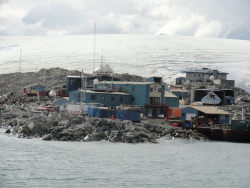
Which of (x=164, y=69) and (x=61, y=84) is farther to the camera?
(x=164, y=69)

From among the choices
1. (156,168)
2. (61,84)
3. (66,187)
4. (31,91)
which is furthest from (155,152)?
(61,84)

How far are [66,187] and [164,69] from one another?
8402 centimetres

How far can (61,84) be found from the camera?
241 ft

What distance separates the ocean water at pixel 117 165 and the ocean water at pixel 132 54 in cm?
6239

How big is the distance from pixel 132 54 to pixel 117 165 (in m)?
91.6

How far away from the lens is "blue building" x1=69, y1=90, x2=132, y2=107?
4713 cm

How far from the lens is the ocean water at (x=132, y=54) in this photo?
99.9 m

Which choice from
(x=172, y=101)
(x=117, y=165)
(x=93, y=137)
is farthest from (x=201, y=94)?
(x=117, y=165)

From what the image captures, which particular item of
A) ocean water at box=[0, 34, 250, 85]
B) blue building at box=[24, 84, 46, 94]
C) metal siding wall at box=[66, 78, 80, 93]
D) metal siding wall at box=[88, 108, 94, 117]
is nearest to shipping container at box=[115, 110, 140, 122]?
metal siding wall at box=[88, 108, 94, 117]

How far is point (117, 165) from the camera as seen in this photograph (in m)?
23.1

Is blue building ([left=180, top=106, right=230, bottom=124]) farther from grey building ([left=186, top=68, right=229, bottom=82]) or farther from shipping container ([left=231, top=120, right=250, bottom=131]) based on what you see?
grey building ([left=186, top=68, right=229, bottom=82])

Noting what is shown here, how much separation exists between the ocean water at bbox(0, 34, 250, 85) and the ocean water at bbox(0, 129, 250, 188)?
6239 centimetres

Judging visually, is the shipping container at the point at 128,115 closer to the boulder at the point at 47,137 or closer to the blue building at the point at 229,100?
the boulder at the point at 47,137

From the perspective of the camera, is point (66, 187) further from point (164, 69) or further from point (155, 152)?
point (164, 69)
